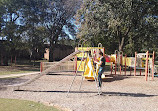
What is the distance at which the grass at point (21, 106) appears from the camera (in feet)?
17.0

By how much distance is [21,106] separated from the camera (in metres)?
5.45

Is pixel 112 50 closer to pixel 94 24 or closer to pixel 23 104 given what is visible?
pixel 94 24

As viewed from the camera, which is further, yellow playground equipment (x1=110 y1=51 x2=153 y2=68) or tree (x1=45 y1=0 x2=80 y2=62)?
tree (x1=45 y1=0 x2=80 y2=62)

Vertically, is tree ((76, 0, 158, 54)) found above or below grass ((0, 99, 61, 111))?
above

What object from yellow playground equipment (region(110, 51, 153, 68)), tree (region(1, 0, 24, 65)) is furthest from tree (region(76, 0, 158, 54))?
tree (region(1, 0, 24, 65))

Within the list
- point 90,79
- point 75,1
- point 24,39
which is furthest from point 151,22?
point 24,39

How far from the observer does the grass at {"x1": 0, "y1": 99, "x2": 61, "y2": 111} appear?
17.0 ft

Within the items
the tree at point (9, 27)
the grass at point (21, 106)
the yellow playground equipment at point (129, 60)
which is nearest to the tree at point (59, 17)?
the tree at point (9, 27)

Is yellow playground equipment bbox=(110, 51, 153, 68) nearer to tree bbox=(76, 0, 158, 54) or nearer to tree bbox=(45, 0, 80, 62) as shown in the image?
tree bbox=(76, 0, 158, 54)

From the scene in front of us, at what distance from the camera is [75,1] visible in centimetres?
2788

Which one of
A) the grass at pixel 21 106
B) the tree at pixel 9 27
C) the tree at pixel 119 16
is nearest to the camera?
the grass at pixel 21 106

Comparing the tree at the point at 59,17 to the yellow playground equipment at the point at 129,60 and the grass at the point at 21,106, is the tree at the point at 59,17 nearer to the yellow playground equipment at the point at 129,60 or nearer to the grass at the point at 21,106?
the yellow playground equipment at the point at 129,60

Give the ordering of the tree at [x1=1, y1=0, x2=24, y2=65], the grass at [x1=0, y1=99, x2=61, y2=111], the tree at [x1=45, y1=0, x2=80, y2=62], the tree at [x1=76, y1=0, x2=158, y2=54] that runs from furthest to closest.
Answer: the tree at [x1=45, y1=0, x2=80, y2=62] < the tree at [x1=1, y1=0, x2=24, y2=65] < the tree at [x1=76, y1=0, x2=158, y2=54] < the grass at [x1=0, y1=99, x2=61, y2=111]

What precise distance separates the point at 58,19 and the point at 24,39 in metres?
9.34
